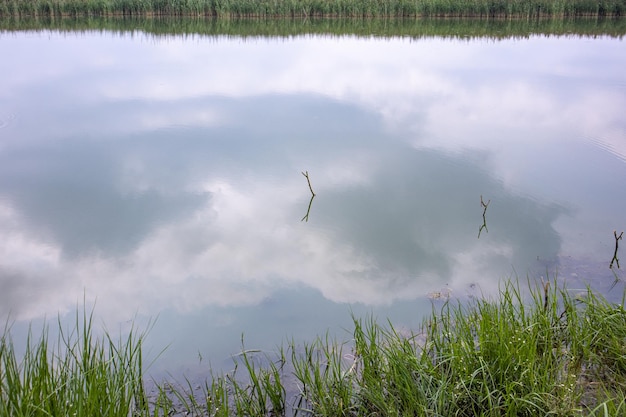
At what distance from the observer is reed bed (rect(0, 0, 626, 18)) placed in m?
17.0

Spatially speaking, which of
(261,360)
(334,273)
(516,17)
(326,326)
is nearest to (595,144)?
(334,273)

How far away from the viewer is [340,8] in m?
17.9

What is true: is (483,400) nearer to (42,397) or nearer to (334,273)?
(42,397)

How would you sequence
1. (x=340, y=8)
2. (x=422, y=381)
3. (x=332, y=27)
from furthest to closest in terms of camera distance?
(x=340, y=8) < (x=332, y=27) < (x=422, y=381)

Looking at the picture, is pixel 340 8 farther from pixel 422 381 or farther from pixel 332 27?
pixel 422 381

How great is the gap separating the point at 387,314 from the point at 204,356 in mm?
987

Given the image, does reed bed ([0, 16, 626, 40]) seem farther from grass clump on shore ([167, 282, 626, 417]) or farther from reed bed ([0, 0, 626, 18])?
grass clump on shore ([167, 282, 626, 417])

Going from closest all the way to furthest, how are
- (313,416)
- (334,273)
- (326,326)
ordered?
(313,416)
(326,326)
(334,273)

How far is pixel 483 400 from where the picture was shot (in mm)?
1921

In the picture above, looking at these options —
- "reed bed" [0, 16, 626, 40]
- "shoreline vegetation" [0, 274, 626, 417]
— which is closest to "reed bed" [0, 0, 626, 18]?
"reed bed" [0, 16, 626, 40]

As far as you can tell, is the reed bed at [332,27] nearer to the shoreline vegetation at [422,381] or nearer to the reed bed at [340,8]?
the reed bed at [340,8]

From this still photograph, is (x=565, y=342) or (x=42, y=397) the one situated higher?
(x=42, y=397)

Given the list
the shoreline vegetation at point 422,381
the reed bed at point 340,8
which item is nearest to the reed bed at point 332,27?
the reed bed at point 340,8

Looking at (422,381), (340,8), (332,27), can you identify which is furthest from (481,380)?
(340,8)
